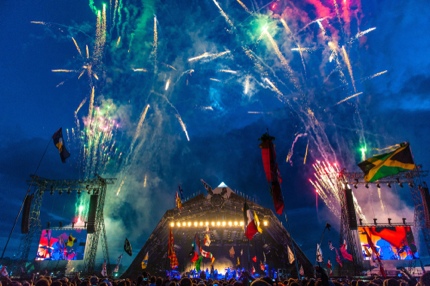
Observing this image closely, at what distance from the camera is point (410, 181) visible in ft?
89.7

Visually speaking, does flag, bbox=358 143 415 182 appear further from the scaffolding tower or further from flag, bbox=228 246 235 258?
flag, bbox=228 246 235 258

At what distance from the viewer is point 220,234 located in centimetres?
3519

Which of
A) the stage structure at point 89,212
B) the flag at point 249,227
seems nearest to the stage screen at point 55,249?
the stage structure at point 89,212

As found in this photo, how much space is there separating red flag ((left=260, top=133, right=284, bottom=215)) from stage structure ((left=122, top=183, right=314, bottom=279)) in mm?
20449

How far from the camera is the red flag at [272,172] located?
10.1 m

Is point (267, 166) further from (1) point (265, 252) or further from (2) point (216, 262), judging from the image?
(2) point (216, 262)

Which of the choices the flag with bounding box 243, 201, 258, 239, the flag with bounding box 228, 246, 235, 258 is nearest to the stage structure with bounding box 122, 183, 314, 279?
the flag with bounding box 228, 246, 235, 258

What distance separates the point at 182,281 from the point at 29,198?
28.5 m

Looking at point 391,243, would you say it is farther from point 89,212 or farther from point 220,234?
point 89,212

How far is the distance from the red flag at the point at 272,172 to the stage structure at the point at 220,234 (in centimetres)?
2045

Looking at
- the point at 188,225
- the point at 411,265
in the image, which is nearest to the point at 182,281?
the point at 188,225

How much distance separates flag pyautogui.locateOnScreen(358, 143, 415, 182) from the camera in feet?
43.7

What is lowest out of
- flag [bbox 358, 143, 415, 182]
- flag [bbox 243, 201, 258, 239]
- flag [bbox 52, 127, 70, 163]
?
flag [bbox 243, 201, 258, 239]

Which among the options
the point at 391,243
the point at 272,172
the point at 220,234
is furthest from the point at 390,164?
the point at 220,234
